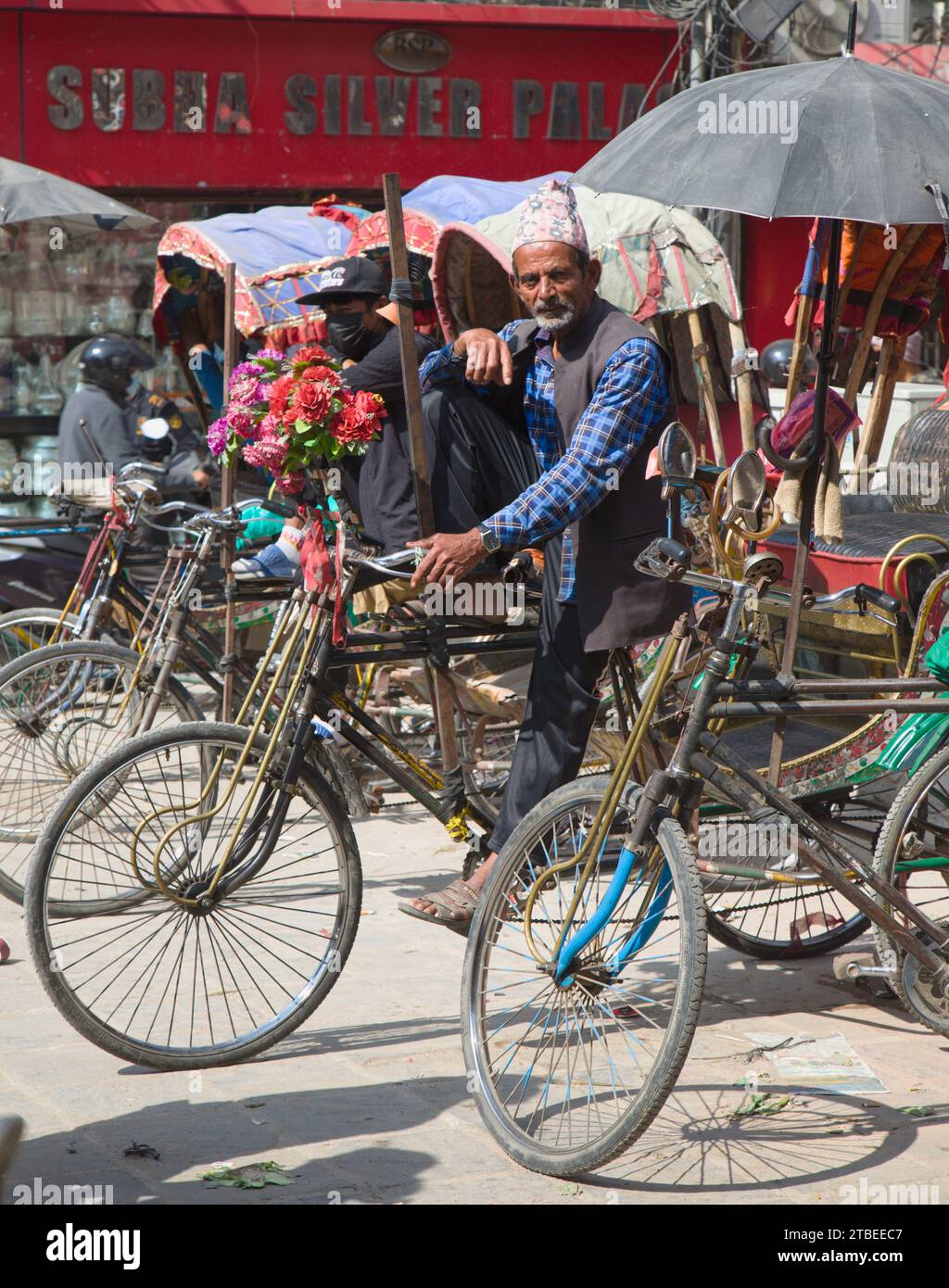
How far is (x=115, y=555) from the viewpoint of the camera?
626 centimetres

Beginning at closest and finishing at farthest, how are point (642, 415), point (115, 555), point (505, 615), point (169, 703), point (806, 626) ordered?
1. point (642, 415)
2. point (505, 615)
3. point (806, 626)
4. point (169, 703)
5. point (115, 555)

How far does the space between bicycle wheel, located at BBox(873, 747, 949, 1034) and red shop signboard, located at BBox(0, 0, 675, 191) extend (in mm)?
9925

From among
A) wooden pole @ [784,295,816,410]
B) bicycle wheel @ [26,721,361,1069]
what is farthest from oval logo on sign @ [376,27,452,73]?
bicycle wheel @ [26,721,361,1069]

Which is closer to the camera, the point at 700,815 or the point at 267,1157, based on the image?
the point at 267,1157

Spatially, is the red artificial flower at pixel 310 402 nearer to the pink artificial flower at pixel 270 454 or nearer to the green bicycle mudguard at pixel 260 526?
the pink artificial flower at pixel 270 454

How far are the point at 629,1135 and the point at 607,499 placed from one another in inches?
66.1

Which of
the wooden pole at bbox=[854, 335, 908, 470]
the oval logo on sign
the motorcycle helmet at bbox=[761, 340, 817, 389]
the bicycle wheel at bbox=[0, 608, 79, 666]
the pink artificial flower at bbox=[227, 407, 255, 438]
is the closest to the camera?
the pink artificial flower at bbox=[227, 407, 255, 438]

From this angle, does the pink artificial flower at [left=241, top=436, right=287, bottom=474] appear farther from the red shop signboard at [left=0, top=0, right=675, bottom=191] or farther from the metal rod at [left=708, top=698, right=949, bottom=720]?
the red shop signboard at [left=0, top=0, right=675, bottom=191]

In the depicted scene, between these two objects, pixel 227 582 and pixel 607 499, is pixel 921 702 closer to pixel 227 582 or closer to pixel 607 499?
pixel 607 499

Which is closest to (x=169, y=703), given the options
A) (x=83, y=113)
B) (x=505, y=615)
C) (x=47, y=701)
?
(x=47, y=701)

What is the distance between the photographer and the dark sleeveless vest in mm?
4098

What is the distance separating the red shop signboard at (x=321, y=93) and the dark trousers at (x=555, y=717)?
9252 mm

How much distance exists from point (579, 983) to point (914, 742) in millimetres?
1360

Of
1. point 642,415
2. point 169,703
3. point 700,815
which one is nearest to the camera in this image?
point 642,415
